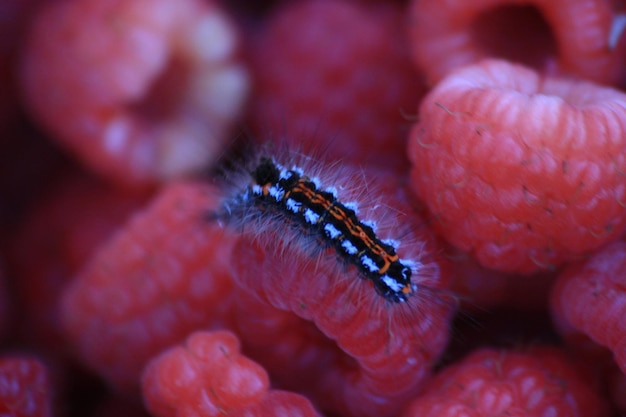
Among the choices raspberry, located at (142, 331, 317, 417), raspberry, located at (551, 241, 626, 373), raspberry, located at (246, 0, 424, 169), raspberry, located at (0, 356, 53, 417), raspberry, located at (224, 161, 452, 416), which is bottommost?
raspberry, located at (0, 356, 53, 417)

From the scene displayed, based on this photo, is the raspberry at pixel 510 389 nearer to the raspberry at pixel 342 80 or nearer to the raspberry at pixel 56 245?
the raspberry at pixel 342 80

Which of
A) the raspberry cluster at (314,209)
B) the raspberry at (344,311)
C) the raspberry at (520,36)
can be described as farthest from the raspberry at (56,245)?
the raspberry at (520,36)

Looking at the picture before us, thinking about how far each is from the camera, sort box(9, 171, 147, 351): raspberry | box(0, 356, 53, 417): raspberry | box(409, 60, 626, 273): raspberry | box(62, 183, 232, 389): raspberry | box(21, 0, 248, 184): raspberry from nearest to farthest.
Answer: box(409, 60, 626, 273): raspberry → box(0, 356, 53, 417): raspberry → box(62, 183, 232, 389): raspberry → box(21, 0, 248, 184): raspberry → box(9, 171, 147, 351): raspberry

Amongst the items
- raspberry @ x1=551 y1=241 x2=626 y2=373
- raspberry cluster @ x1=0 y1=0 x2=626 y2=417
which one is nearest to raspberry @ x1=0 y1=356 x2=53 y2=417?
raspberry cluster @ x1=0 y1=0 x2=626 y2=417

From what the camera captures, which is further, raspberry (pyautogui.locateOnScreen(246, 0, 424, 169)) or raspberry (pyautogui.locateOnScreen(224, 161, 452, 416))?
raspberry (pyautogui.locateOnScreen(246, 0, 424, 169))

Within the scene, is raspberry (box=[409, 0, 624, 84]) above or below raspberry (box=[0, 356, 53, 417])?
above

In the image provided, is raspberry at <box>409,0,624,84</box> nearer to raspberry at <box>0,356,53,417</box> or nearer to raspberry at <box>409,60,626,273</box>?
raspberry at <box>409,60,626,273</box>

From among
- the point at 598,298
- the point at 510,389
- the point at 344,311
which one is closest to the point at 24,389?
the point at 344,311

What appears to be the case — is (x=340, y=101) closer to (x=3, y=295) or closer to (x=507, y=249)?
(x=507, y=249)
